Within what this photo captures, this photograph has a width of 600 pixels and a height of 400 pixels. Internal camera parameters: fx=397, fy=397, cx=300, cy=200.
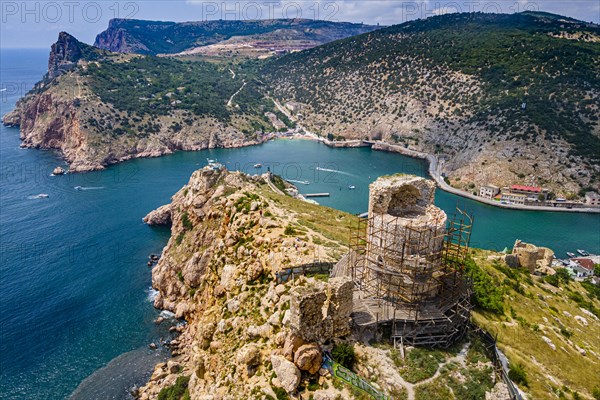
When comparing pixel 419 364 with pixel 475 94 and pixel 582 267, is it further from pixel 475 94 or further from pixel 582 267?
pixel 475 94

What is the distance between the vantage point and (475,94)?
10669cm

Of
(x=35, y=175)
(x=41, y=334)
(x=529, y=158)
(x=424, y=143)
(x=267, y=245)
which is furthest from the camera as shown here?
(x=424, y=143)

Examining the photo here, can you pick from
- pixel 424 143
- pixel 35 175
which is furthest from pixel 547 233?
pixel 35 175

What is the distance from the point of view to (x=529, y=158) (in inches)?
3351

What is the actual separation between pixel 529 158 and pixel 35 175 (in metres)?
111

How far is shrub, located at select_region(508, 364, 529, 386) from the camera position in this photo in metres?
20.3

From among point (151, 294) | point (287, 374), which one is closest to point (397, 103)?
point (151, 294)

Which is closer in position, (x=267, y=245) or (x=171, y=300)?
(x=267, y=245)

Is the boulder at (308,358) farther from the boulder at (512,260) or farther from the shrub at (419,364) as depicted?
the boulder at (512,260)

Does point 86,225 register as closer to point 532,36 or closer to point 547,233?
point 547,233

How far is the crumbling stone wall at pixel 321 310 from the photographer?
56.7ft

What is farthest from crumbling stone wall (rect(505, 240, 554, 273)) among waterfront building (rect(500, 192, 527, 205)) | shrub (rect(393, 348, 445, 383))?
waterfront building (rect(500, 192, 527, 205))

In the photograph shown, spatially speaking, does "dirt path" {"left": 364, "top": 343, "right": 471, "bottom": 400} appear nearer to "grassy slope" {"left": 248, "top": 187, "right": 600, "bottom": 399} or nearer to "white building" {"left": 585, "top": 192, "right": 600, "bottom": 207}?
"grassy slope" {"left": 248, "top": 187, "right": 600, "bottom": 399}

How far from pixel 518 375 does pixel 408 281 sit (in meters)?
7.97
